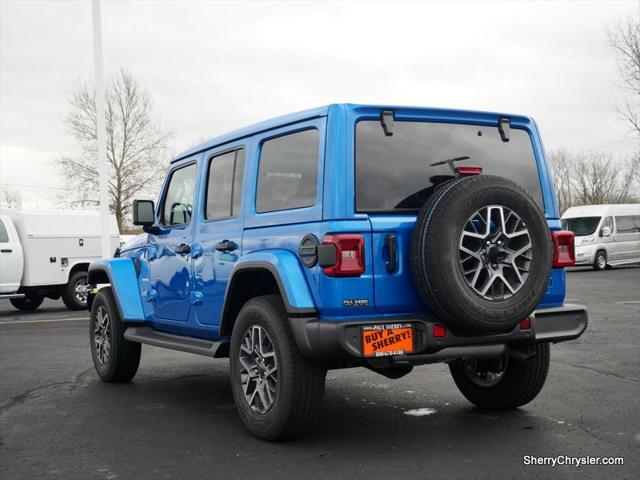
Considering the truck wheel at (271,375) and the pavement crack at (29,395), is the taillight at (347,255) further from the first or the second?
the pavement crack at (29,395)

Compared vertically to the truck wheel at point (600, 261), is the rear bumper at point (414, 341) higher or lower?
higher

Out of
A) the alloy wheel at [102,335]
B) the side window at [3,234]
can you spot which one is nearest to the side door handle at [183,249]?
the alloy wheel at [102,335]

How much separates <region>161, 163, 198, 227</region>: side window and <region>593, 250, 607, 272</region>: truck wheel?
72.7 ft

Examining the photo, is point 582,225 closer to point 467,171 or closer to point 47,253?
point 47,253

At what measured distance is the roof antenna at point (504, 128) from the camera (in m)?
5.12

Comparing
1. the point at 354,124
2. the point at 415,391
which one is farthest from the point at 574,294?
the point at 354,124

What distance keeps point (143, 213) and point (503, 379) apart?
3.29 meters

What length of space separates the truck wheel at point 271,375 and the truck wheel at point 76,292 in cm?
1226

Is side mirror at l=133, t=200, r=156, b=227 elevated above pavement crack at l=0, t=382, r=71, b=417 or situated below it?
above

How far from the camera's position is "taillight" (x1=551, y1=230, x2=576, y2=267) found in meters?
5.01

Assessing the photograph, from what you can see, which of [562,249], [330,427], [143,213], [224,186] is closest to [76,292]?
[143,213]

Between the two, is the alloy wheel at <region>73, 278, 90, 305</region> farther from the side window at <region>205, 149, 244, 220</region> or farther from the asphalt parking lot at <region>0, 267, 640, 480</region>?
the side window at <region>205, 149, 244, 220</region>

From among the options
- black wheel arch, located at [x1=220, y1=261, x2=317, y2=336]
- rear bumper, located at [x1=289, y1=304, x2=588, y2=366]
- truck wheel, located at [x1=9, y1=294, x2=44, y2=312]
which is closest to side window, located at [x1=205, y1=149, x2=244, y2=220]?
black wheel arch, located at [x1=220, y1=261, x2=317, y2=336]

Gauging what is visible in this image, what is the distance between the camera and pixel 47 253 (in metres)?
16.0
